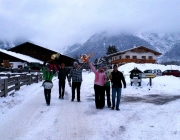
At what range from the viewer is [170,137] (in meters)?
5.55

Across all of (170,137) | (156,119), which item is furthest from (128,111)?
(170,137)

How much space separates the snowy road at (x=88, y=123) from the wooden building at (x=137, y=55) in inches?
2164

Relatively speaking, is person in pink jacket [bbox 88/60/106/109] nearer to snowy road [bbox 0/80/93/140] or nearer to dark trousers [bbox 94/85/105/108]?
dark trousers [bbox 94/85/105/108]

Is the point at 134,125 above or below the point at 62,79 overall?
below

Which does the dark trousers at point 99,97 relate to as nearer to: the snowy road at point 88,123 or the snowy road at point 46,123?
the snowy road at point 88,123

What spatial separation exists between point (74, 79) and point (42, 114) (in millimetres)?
2921

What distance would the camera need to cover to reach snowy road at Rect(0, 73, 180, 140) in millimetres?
5781

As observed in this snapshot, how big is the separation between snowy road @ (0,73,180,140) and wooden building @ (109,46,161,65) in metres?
55.0

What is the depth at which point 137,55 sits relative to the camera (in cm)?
6556

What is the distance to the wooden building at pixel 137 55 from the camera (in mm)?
63969

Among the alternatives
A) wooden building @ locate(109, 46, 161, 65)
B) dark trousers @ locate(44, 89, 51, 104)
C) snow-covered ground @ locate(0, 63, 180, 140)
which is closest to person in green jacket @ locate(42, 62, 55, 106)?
dark trousers @ locate(44, 89, 51, 104)

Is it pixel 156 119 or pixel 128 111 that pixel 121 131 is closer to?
pixel 156 119

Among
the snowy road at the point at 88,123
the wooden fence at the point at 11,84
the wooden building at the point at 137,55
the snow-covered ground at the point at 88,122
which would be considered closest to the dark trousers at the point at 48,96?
the snow-covered ground at the point at 88,122

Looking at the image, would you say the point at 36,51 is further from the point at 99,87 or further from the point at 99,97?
the point at 99,97
